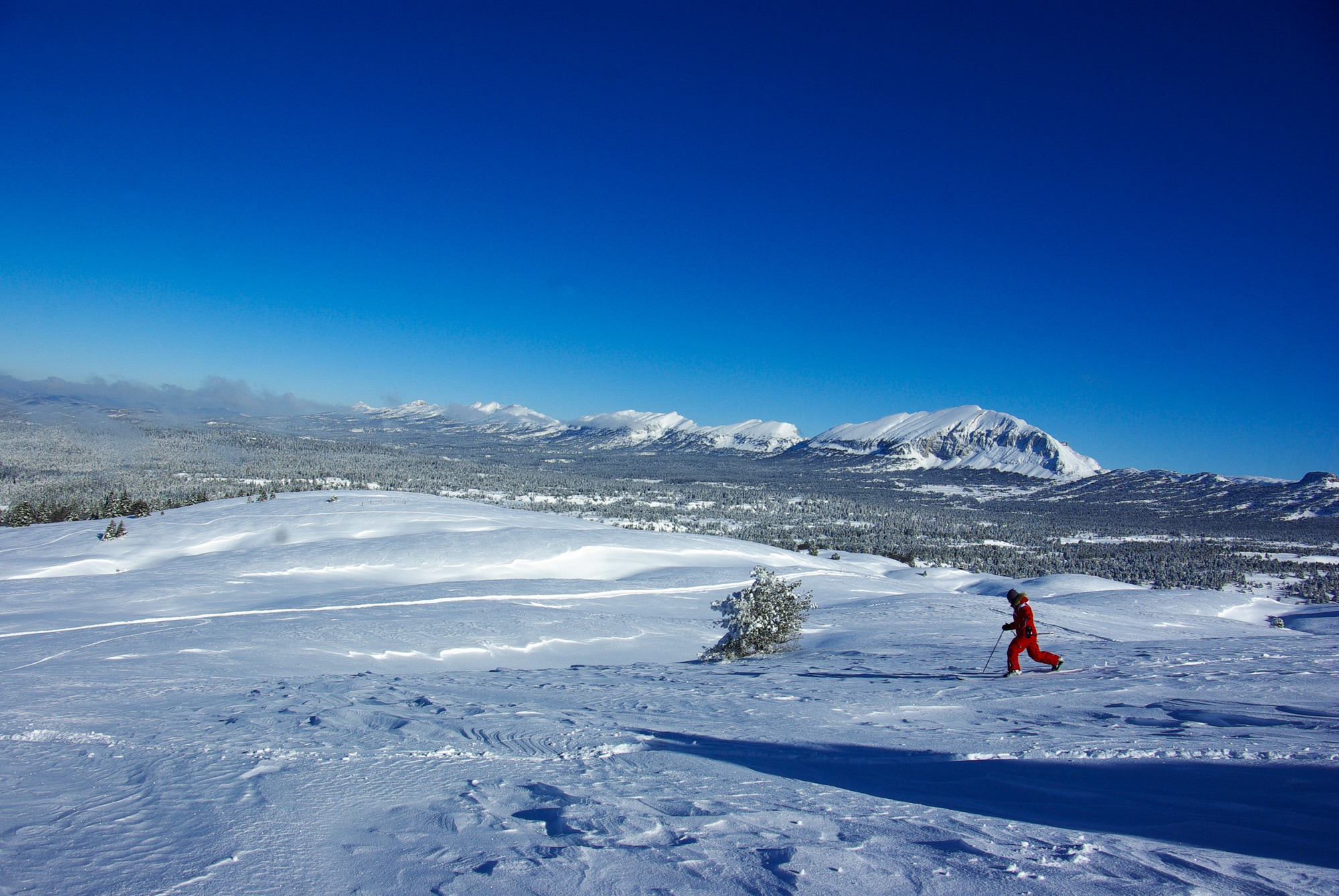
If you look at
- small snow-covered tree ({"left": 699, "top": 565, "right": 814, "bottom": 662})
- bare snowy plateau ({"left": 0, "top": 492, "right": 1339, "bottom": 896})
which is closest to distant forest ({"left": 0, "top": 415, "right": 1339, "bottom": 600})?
bare snowy plateau ({"left": 0, "top": 492, "right": 1339, "bottom": 896})

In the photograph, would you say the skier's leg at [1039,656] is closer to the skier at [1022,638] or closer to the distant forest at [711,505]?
the skier at [1022,638]

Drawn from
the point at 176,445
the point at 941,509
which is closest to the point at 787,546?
the point at 941,509

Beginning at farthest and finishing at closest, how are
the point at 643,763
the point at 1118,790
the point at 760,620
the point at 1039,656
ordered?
1. the point at 760,620
2. the point at 1039,656
3. the point at 643,763
4. the point at 1118,790

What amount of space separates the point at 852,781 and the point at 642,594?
16495 mm

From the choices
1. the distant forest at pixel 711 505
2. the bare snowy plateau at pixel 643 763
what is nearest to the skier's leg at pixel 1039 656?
the bare snowy plateau at pixel 643 763

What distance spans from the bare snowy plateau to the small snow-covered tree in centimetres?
81

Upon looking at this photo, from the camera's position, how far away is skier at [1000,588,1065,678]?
26.7 feet

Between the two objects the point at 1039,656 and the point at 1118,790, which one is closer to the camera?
the point at 1118,790

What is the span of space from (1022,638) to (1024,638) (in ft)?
0.11

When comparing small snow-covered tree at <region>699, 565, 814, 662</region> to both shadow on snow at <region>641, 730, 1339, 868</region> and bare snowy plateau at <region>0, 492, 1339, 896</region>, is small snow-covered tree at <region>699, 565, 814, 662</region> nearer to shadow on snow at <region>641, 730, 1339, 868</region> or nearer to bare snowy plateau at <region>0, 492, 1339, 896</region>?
bare snowy plateau at <region>0, 492, 1339, 896</region>

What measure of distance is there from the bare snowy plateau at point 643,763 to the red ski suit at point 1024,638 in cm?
27

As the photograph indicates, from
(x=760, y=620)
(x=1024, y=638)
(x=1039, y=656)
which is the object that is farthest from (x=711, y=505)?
(x=1024, y=638)

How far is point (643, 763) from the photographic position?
484 centimetres

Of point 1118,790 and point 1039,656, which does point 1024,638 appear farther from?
point 1118,790
